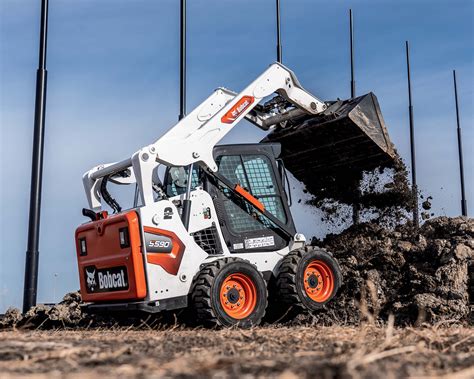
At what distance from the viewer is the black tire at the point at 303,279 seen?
9281 millimetres

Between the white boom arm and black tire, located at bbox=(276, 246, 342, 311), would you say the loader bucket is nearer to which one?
the white boom arm

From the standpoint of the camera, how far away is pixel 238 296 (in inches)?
348

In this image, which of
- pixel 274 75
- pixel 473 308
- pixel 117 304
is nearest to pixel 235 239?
pixel 117 304

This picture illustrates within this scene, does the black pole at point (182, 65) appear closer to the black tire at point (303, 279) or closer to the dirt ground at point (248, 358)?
the black tire at point (303, 279)

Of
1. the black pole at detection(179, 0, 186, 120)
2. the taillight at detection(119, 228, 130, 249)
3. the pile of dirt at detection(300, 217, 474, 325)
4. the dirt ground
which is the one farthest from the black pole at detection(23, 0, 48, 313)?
the dirt ground

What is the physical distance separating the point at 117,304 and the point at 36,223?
12.0 ft

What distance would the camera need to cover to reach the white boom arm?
888 cm

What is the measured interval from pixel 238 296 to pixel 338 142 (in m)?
3.65

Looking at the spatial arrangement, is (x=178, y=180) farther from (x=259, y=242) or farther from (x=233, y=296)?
(x=233, y=296)

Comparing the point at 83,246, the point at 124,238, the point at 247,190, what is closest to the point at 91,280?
the point at 83,246

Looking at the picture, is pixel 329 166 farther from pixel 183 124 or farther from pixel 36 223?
pixel 36 223

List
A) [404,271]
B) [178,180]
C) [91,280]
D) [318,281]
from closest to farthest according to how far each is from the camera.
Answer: [91,280]
[318,281]
[178,180]
[404,271]

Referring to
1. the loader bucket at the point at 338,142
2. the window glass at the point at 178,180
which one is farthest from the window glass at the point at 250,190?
the loader bucket at the point at 338,142

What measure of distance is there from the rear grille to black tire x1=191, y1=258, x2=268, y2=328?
1.37 ft
